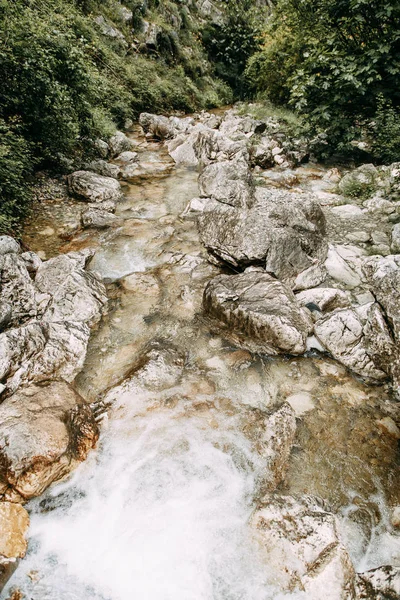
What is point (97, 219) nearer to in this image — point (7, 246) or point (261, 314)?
point (7, 246)

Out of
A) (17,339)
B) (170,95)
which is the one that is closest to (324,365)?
(17,339)

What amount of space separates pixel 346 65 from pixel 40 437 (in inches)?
396

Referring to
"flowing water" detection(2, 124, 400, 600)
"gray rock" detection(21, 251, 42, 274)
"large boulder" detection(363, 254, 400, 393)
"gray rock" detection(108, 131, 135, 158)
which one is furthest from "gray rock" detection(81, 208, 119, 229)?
"large boulder" detection(363, 254, 400, 393)

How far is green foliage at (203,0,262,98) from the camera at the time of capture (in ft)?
65.1

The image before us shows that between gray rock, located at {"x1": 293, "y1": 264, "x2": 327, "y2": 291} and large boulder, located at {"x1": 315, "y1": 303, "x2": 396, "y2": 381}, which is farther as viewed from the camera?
gray rock, located at {"x1": 293, "y1": 264, "x2": 327, "y2": 291}

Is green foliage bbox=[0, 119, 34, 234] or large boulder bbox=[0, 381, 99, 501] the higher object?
green foliage bbox=[0, 119, 34, 234]

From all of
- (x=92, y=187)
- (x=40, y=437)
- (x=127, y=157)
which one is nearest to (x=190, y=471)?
(x=40, y=437)

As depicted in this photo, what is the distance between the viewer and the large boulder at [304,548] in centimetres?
224

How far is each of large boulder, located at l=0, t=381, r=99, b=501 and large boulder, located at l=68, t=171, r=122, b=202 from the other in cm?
533

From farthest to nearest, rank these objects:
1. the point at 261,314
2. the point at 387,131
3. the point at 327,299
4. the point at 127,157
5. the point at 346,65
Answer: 1. the point at 127,157
2. the point at 346,65
3. the point at 387,131
4. the point at 327,299
5. the point at 261,314

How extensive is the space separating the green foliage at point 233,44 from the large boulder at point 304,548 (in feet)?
72.9

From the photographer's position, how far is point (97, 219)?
666 cm

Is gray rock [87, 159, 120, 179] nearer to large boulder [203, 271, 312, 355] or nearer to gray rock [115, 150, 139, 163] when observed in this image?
gray rock [115, 150, 139, 163]

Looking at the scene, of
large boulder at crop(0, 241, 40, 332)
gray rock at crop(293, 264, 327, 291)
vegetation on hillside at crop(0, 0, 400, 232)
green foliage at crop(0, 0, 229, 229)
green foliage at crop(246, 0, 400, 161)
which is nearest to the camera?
large boulder at crop(0, 241, 40, 332)
